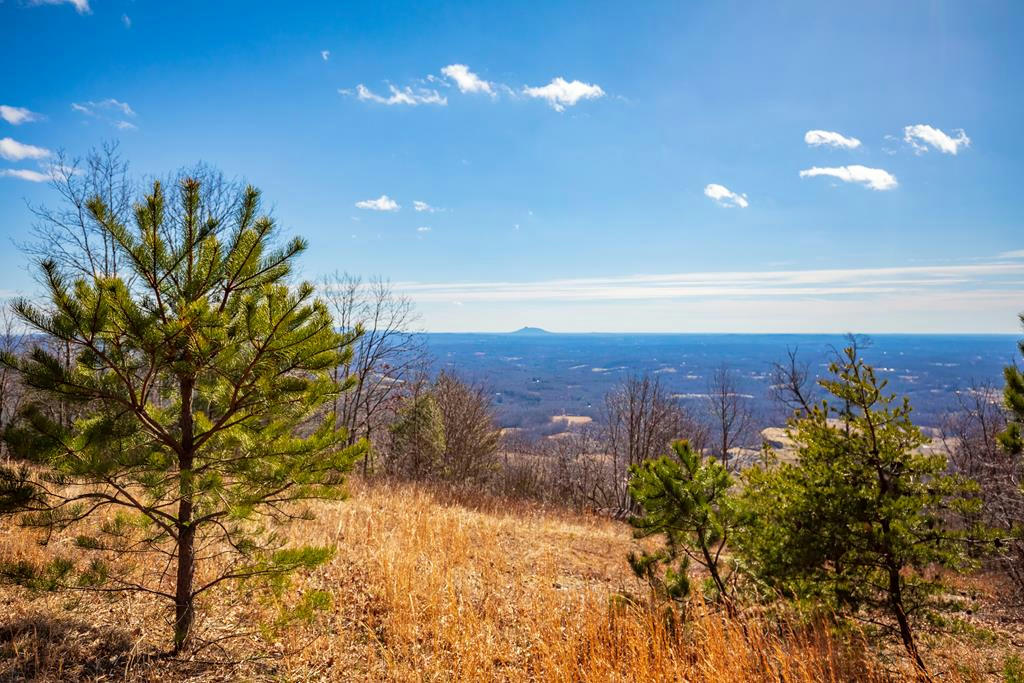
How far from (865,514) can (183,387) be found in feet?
17.0

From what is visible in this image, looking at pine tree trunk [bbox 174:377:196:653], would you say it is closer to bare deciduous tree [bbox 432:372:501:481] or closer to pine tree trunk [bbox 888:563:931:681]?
pine tree trunk [bbox 888:563:931:681]

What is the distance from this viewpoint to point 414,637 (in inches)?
166

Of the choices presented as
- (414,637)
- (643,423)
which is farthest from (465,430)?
(414,637)

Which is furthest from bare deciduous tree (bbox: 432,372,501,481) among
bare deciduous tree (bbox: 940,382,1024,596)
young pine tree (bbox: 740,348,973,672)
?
young pine tree (bbox: 740,348,973,672)

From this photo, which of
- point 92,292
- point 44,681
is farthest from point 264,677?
point 92,292

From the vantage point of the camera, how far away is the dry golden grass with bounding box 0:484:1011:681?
334 centimetres

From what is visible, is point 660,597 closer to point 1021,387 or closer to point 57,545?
point 1021,387

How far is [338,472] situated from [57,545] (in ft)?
12.1

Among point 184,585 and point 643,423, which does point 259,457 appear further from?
point 643,423

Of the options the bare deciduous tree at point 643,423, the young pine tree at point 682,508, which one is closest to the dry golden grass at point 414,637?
the young pine tree at point 682,508

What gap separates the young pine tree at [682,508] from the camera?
171 inches

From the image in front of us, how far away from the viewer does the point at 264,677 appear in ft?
11.3

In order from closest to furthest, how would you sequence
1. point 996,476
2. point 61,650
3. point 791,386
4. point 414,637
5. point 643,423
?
point 61,650, point 414,637, point 996,476, point 791,386, point 643,423

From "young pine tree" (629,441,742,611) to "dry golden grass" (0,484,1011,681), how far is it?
425mm
